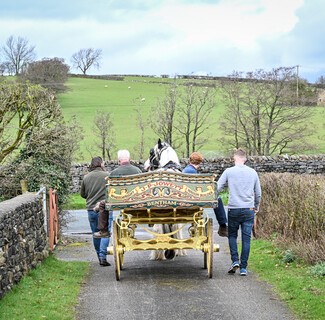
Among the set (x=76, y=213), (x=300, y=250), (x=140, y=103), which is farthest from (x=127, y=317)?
(x=140, y=103)

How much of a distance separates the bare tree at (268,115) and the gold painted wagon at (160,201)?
3303cm

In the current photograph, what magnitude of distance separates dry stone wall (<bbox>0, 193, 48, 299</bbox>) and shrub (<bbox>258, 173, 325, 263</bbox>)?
4.70 metres

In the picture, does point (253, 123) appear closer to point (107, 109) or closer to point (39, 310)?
point (107, 109)

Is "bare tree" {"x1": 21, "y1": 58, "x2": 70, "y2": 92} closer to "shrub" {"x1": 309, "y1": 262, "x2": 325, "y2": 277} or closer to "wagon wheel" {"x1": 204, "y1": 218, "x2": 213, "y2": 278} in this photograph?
"wagon wheel" {"x1": 204, "y1": 218, "x2": 213, "y2": 278}

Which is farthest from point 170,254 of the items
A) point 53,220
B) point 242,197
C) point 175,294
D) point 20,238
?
point 20,238

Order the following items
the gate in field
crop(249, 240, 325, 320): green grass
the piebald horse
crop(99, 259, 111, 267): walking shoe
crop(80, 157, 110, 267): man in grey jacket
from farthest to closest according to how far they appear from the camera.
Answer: the gate in field → crop(80, 157, 110, 267): man in grey jacket → crop(99, 259, 111, 267): walking shoe → the piebald horse → crop(249, 240, 325, 320): green grass

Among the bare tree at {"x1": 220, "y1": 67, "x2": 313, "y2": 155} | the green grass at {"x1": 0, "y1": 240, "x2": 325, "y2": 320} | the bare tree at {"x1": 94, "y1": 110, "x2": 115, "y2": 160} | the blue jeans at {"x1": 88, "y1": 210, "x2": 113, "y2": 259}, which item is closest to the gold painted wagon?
the green grass at {"x1": 0, "y1": 240, "x2": 325, "y2": 320}

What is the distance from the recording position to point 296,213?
14.4 m

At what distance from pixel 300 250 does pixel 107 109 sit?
60.0 metres

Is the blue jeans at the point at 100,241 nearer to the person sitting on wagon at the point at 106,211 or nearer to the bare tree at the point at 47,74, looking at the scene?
the person sitting on wagon at the point at 106,211

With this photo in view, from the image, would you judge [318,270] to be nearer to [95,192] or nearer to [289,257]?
[289,257]

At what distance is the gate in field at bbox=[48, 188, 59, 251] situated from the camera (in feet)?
50.5

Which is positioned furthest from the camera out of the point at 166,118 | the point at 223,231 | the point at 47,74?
the point at 47,74

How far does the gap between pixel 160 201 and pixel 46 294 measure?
2260 millimetres
